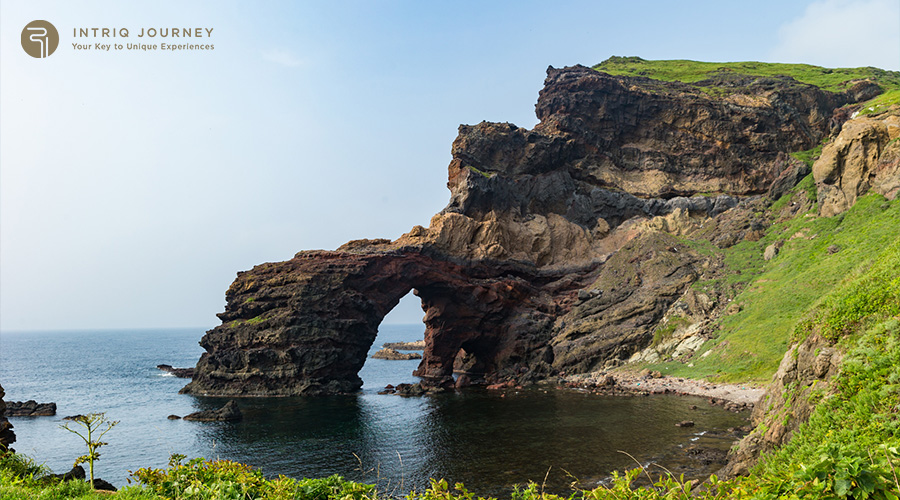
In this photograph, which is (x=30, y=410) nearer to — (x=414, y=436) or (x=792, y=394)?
(x=414, y=436)

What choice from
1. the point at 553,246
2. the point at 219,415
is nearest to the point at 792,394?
the point at 219,415

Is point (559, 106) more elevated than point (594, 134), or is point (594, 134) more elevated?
point (559, 106)

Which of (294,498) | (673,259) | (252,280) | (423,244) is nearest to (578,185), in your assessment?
(673,259)

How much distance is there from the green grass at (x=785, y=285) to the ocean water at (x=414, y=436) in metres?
7.28

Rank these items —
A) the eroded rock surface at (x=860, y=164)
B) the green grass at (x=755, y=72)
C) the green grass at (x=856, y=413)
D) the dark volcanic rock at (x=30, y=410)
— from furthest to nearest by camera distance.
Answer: the green grass at (x=755, y=72), the dark volcanic rock at (x=30, y=410), the eroded rock surface at (x=860, y=164), the green grass at (x=856, y=413)

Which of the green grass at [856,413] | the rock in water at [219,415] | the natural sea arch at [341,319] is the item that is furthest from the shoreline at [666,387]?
the rock in water at [219,415]

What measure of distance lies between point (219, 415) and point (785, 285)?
5826 centimetres

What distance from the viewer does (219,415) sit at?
46656 millimetres

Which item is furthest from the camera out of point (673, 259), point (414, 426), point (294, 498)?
point (673, 259)

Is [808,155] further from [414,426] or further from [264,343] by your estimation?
[264,343]

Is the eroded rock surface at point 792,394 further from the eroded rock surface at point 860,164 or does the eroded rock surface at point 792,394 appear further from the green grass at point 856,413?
the eroded rock surface at point 860,164

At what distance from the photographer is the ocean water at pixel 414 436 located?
27719 millimetres

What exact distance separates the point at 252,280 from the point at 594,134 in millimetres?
64539

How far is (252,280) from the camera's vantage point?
68750mm
